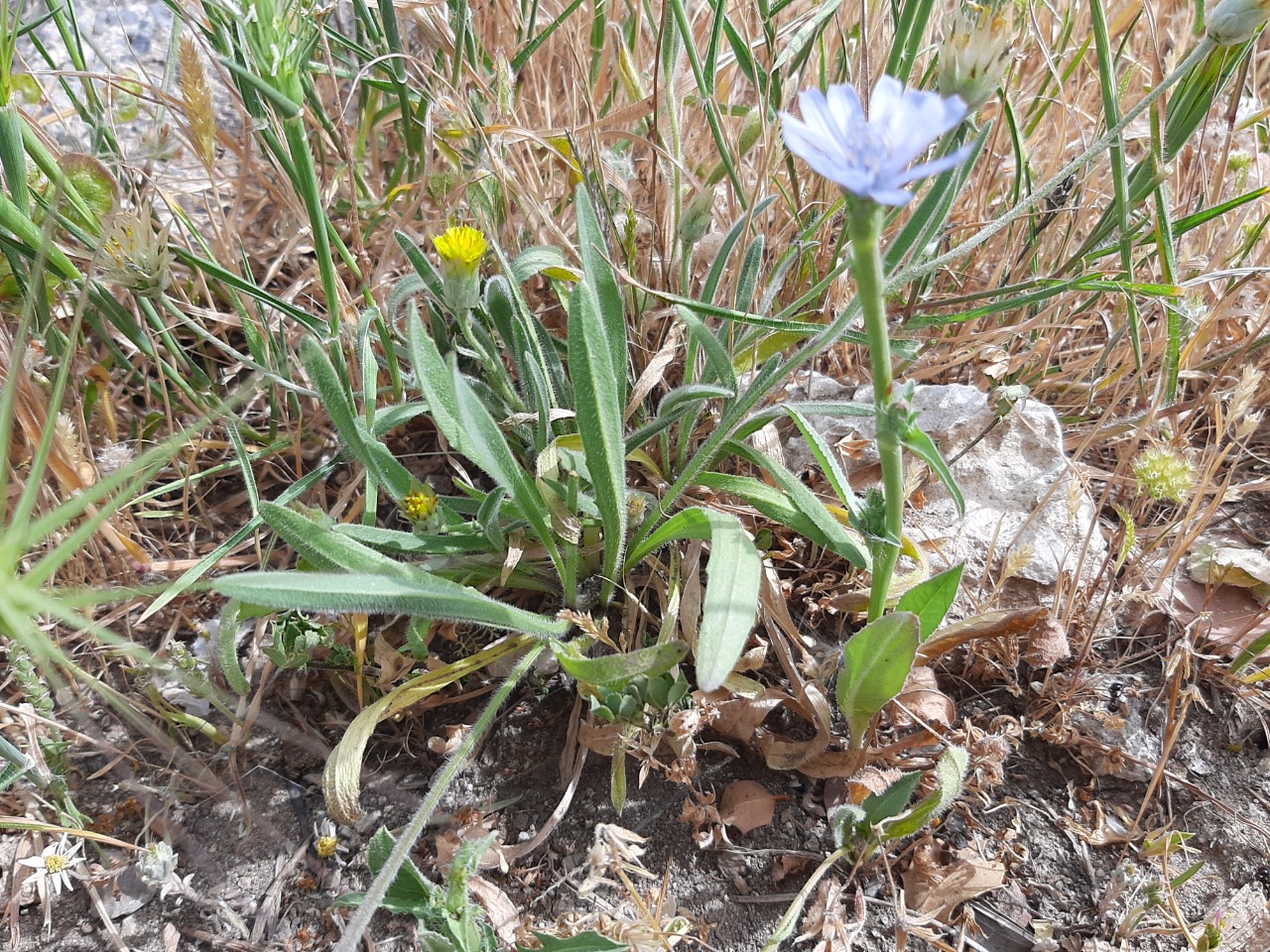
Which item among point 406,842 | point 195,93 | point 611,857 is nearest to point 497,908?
point 611,857

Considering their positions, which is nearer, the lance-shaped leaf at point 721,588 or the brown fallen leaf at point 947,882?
the lance-shaped leaf at point 721,588

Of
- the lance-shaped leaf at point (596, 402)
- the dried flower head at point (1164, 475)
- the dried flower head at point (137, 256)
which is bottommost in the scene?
the dried flower head at point (1164, 475)

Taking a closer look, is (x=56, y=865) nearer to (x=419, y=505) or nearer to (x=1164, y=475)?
(x=419, y=505)

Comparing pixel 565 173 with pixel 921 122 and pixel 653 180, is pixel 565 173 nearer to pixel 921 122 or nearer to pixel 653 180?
pixel 653 180

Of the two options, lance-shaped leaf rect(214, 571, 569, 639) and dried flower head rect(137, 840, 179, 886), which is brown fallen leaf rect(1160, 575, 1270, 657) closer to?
lance-shaped leaf rect(214, 571, 569, 639)

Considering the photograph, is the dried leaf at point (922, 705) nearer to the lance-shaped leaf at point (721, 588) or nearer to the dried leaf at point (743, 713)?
the dried leaf at point (743, 713)

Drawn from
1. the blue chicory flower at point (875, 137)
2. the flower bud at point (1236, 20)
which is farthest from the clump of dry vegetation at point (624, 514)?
the blue chicory flower at point (875, 137)

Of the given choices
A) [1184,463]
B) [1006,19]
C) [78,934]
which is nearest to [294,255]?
[78,934]
